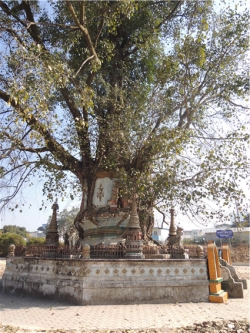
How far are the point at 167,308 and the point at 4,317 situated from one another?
158 inches

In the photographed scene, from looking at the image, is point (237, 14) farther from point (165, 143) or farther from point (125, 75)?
point (165, 143)

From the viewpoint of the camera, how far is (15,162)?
1141 cm

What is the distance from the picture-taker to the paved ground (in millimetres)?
6384

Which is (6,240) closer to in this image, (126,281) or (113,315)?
(126,281)

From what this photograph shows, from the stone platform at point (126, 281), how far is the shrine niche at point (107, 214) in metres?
2.80

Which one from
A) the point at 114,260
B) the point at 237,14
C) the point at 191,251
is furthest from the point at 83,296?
the point at 237,14

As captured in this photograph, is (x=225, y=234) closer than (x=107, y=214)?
No

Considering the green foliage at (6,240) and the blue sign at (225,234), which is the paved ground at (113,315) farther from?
the green foliage at (6,240)

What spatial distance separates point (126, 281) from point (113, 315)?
1590 millimetres

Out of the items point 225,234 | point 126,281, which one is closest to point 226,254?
point 225,234

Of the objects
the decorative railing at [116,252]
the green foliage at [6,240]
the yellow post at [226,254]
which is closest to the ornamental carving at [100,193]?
the decorative railing at [116,252]

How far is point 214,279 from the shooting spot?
29.9 ft

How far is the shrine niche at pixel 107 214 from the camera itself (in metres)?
12.2

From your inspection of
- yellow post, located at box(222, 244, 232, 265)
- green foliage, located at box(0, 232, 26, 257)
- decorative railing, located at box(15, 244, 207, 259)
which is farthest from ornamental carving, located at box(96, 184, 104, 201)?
green foliage, located at box(0, 232, 26, 257)
